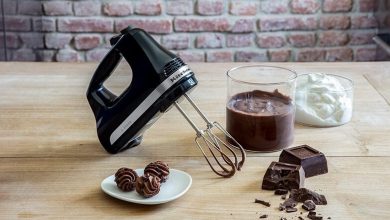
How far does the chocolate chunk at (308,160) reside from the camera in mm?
1098

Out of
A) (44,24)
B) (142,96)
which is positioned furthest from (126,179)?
(44,24)

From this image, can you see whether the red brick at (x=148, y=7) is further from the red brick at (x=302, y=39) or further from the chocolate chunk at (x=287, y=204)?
the chocolate chunk at (x=287, y=204)

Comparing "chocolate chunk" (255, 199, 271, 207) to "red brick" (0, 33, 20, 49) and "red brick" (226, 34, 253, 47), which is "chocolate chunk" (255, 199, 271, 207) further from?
"red brick" (0, 33, 20, 49)

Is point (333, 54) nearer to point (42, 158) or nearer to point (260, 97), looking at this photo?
point (260, 97)

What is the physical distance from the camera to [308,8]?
2.70m

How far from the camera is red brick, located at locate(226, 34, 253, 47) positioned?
273 cm

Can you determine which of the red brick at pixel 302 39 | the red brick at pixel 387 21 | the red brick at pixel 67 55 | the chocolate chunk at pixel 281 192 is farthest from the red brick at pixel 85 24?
the chocolate chunk at pixel 281 192

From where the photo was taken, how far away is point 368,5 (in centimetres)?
270

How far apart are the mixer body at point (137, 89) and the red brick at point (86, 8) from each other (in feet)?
5.06

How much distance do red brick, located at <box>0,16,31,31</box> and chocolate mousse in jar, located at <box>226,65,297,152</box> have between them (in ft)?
5.61

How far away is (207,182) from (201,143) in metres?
0.18

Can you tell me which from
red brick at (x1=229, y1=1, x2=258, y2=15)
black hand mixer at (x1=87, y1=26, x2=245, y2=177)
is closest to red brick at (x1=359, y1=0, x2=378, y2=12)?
red brick at (x1=229, y1=1, x2=258, y2=15)

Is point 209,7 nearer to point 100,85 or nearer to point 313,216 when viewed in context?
point 100,85

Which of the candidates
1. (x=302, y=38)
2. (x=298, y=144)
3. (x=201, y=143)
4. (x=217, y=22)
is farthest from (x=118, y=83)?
(x=302, y=38)
